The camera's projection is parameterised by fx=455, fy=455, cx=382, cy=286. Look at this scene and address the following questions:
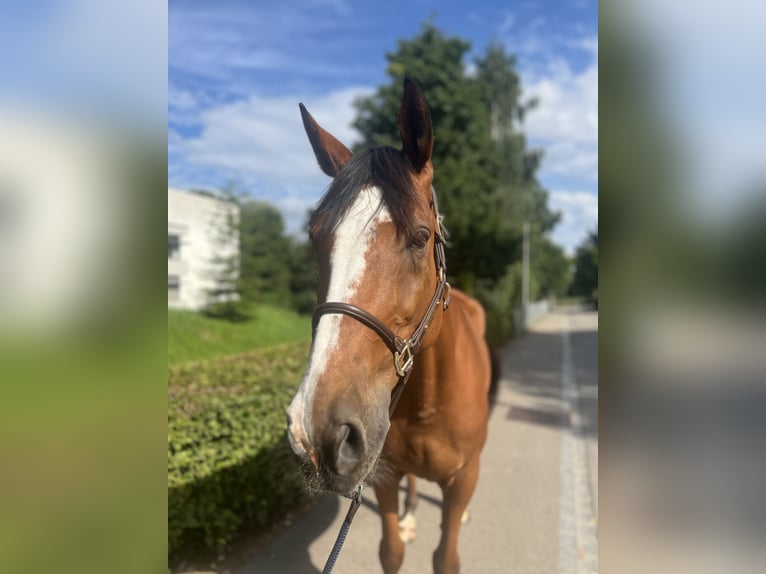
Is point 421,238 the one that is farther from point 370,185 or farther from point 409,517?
point 409,517

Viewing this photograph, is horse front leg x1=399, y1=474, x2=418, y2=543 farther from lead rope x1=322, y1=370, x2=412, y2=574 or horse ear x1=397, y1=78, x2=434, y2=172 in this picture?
horse ear x1=397, y1=78, x2=434, y2=172

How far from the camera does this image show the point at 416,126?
5.53ft

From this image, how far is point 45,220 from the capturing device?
94cm

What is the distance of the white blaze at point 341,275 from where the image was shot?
125 centimetres

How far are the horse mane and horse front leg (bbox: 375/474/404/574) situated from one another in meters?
1.84

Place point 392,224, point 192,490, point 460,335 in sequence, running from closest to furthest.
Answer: point 392,224, point 460,335, point 192,490

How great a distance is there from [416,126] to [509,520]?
3.95 metres

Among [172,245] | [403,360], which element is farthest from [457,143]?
[403,360]

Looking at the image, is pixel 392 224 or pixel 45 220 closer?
pixel 45 220

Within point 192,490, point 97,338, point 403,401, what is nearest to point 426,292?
point 403,401

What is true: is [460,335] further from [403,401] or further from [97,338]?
[97,338]

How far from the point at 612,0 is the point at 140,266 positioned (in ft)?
3.89

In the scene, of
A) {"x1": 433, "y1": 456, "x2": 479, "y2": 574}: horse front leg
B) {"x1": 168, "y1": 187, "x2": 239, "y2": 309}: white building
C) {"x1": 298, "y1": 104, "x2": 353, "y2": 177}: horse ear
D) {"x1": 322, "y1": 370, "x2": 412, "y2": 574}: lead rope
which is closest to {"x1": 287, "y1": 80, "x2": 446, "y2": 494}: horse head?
{"x1": 322, "y1": 370, "x2": 412, "y2": 574}: lead rope

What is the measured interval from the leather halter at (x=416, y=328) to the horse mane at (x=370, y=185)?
10.5 inches
